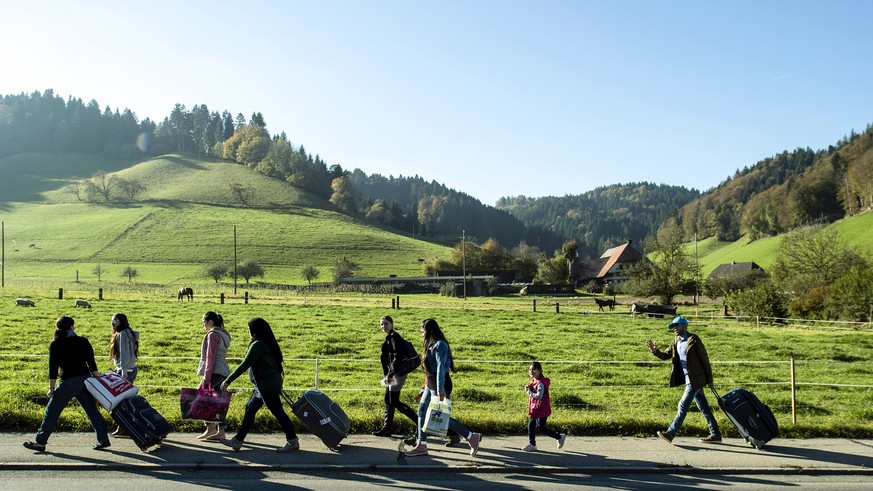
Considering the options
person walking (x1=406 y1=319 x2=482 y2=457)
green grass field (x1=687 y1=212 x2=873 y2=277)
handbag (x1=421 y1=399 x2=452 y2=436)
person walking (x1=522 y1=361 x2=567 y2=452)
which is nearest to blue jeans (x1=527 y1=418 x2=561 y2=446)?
person walking (x1=522 y1=361 x2=567 y2=452)

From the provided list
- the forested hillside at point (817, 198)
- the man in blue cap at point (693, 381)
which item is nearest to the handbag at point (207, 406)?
the man in blue cap at point (693, 381)

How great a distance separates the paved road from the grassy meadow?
957 mm

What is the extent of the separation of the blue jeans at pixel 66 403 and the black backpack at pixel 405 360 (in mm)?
4611

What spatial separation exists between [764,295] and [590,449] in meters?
42.3

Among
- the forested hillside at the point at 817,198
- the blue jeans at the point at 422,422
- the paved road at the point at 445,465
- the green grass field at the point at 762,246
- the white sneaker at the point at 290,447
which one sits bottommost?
the paved road at the point at 445,465

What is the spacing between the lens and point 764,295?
47.1 metres

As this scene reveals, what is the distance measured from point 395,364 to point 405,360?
189 mm

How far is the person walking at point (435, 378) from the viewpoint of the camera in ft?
32.6

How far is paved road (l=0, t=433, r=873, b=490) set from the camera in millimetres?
8891

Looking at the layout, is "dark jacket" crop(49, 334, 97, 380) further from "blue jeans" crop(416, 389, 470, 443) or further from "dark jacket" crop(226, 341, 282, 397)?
"blue jeans" crop(416, 389, 470, 443)

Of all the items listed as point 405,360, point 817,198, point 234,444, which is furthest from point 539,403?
point 817,198

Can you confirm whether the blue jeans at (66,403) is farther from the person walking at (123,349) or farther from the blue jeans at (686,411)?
the blue jeans at (686,411)

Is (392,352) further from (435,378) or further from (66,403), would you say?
(66,403)

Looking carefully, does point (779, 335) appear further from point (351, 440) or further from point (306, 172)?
point (306, 172)
